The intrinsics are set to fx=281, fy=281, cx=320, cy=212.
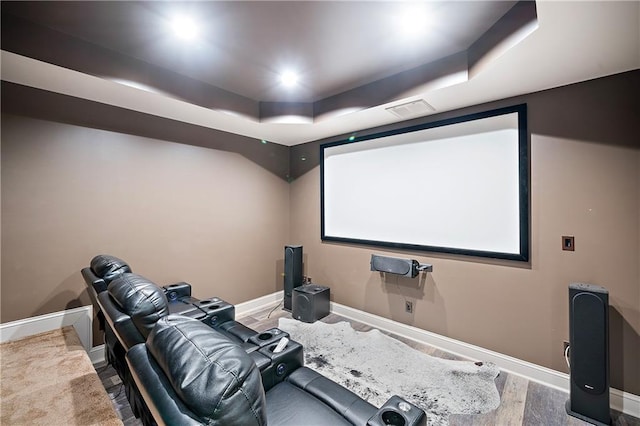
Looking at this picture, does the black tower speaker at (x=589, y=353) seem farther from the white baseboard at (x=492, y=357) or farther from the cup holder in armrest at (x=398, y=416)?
the cup holder in armrest at (x=398, y=416)

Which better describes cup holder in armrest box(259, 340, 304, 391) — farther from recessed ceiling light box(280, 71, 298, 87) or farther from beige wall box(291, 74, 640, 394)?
recessed ceiling light box(280, 71, 298, 87)

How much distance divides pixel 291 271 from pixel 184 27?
301 cm

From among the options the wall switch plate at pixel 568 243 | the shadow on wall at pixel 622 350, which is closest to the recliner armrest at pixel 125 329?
the wall switch plate at pixel 568 243

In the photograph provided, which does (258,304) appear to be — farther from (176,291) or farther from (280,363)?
(280,363)

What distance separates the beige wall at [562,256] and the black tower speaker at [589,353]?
1.19 ft

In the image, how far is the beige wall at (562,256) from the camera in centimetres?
207

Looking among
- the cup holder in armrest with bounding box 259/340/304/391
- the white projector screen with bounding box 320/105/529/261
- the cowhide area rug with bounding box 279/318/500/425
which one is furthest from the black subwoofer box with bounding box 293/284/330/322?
the cup holder in armrest with bounding box 259/340/304/391

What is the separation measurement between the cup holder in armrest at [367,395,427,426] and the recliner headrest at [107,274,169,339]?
109cm

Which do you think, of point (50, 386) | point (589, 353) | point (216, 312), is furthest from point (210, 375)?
point (589, 353)

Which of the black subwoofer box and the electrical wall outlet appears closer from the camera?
the electrical wall outlet

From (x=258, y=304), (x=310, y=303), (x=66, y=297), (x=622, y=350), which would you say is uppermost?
(x=66, y=297)

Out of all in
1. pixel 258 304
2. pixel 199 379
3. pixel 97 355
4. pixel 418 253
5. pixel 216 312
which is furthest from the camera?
pixel 258 304

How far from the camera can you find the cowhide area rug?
2.13 metres

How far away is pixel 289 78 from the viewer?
111 inches
